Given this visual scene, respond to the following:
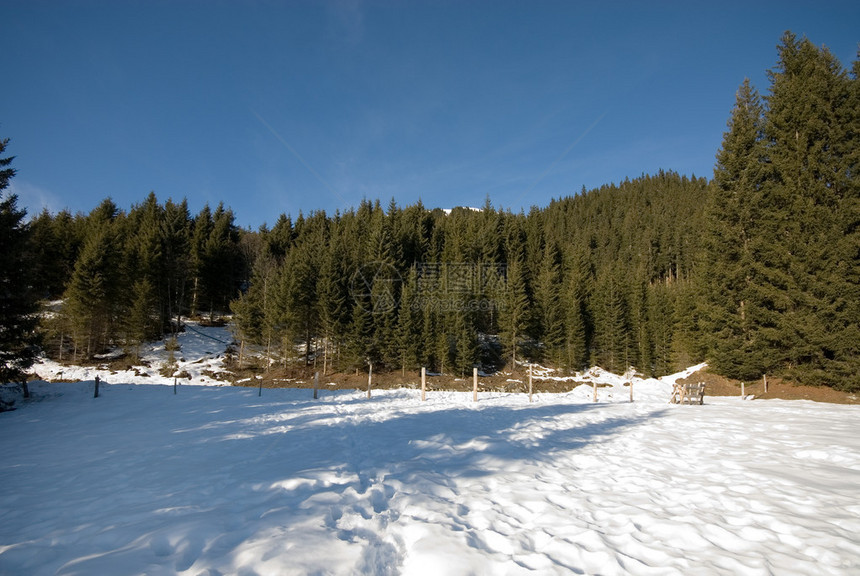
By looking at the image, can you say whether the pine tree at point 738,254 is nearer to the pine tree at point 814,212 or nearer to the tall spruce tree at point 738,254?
the tall spruce tree at point 738,254

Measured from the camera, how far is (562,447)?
24.4 ft

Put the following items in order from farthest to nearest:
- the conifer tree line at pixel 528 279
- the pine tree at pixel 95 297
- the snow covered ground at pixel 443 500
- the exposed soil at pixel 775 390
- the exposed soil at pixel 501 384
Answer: the pine tree at pixel 95 297
the conifer tree line at pixel 528 279
the exposed soil at pixel 501 384
the exposed soil at pixel 775 390
the snow covered ground at pixel 443 500

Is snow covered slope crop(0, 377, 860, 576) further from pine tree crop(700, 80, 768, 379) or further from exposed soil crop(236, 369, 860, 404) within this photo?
pine tree crop(700, 80, 768, 379)

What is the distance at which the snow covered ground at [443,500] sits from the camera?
3.09m

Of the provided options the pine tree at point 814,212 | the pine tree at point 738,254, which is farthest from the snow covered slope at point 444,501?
the pine tree at point 738,254

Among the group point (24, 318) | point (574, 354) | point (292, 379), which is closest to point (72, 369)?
point (292, 379)

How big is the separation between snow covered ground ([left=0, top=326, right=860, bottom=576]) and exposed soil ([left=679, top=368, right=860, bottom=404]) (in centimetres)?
1267

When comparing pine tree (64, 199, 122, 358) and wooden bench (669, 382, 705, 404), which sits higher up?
pine tree (64, 199, 122, 358)

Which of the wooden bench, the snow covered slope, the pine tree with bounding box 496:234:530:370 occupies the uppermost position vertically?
the pine tree with bounding box 496:234:530:370

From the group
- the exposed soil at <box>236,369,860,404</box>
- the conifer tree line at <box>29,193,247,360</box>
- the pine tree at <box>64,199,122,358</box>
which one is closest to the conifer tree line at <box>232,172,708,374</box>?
the exposed soil at <box>236,369,860,404</box>

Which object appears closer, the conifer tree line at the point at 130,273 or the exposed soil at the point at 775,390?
the exposed soil at the point at 775,390

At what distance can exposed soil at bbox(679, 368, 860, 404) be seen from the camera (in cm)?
1817

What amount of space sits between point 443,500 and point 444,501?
0.03 m

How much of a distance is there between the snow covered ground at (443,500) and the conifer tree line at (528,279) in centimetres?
1602
